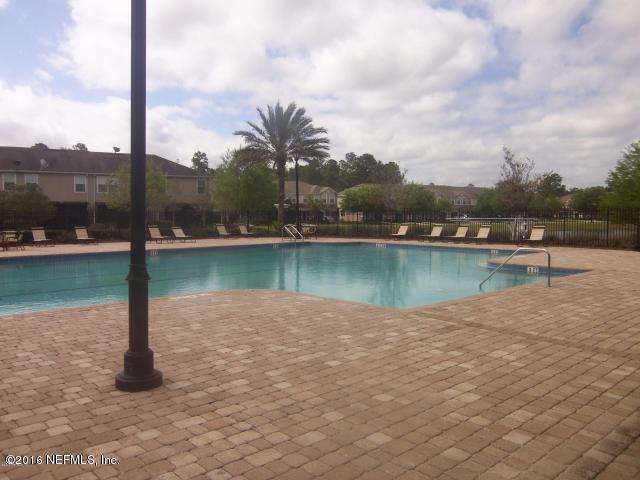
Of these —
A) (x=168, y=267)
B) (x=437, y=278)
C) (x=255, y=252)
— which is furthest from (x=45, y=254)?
(x=437, y=278)

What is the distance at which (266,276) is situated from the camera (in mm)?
14281

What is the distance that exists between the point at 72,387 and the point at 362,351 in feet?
9.10

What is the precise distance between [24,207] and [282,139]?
48.3 ft

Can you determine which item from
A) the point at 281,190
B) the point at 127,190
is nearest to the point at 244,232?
the point at 281,190

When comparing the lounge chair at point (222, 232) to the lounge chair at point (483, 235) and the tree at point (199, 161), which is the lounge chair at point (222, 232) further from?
the tree at point (199, 161)

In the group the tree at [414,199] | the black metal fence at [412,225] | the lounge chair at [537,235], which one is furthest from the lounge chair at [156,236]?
the tree at [414,199]

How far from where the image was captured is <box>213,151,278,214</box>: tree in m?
32.6

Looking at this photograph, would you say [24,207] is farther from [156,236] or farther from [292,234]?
[292,234]

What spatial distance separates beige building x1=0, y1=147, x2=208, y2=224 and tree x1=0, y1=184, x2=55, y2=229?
760 centimetres

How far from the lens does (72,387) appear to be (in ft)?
13.7

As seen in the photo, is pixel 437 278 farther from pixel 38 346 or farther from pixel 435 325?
pixel 38 346

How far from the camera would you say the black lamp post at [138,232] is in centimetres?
405

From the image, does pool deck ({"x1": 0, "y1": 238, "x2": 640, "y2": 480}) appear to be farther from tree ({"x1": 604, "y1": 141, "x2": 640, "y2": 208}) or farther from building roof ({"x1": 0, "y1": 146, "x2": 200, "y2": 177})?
building roof ({"x1": 0, "y1": 146, "x2": 200, "y2": 177})

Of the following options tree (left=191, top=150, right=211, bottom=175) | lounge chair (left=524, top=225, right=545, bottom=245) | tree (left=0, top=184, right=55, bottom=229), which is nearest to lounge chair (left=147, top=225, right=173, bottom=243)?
Answer: tree (left=0, top=184, right=55, bottom=229)
